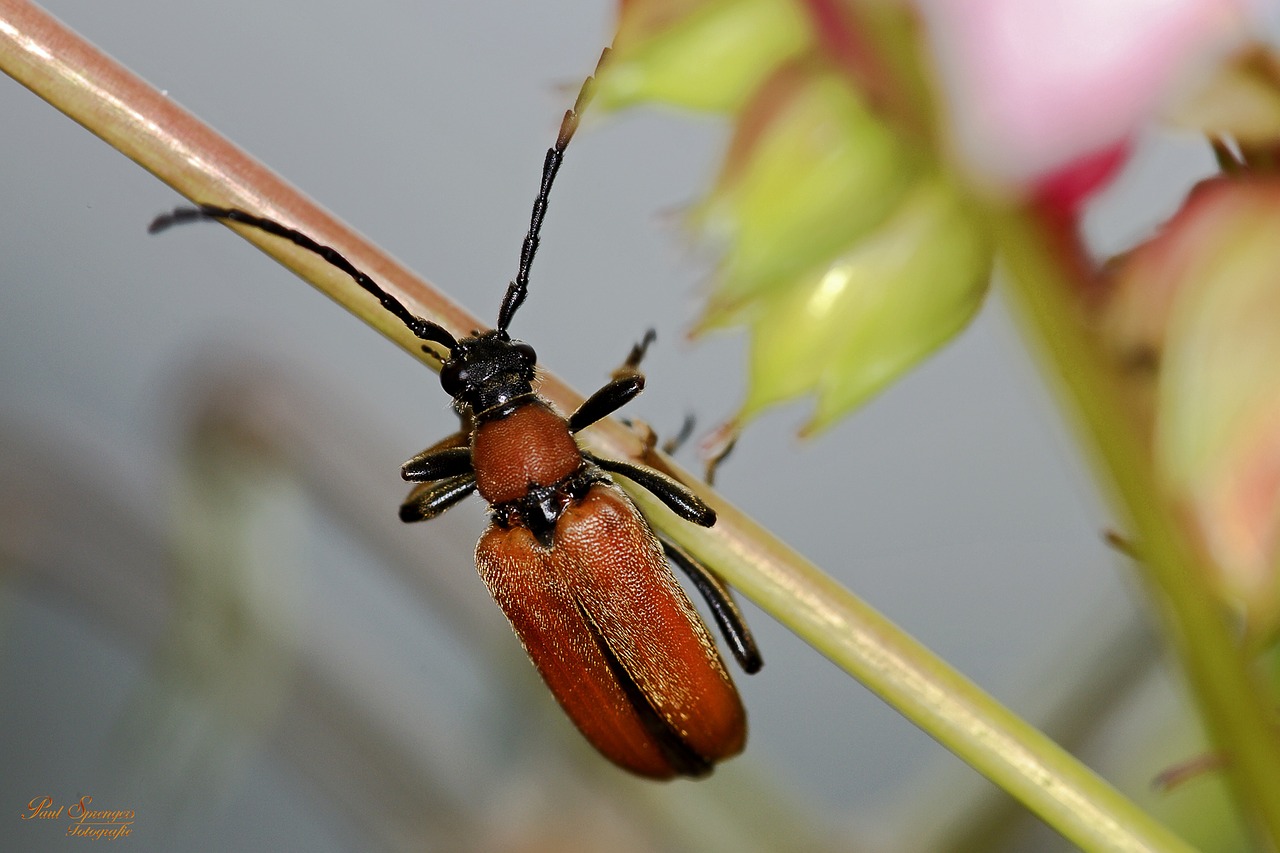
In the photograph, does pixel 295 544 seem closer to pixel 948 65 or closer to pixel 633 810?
pixel 633 810

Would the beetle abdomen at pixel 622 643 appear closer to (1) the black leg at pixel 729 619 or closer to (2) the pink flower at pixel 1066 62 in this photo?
(1) the black leg at pixel 729 619

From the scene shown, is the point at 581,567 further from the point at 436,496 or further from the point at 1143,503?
the point at 1143,503

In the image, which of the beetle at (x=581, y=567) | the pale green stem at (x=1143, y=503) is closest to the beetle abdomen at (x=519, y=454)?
the beetle at (x=581, y=567)

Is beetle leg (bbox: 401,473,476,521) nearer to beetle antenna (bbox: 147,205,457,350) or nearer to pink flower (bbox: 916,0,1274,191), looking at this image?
beetle antenna (bbox: 147,205,457,350)

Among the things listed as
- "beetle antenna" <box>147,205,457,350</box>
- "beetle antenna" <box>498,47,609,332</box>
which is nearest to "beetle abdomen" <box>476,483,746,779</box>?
"beetle antenna" <box>498,47,609,332</box>

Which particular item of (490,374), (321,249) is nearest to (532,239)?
(490,374)

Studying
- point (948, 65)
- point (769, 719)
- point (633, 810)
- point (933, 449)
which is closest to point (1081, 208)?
point (948, 65)
